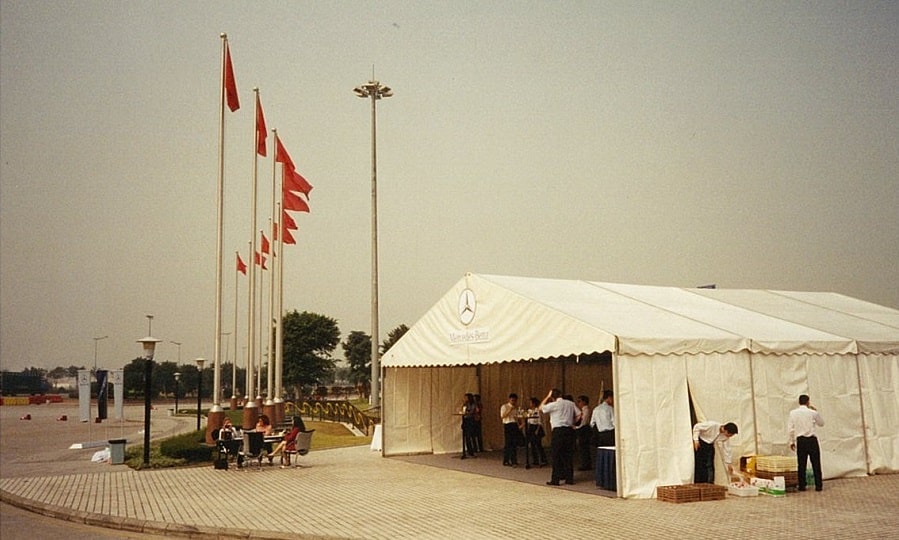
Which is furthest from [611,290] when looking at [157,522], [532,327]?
[157,522]

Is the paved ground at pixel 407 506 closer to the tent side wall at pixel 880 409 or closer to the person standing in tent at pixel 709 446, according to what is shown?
the tent side wall at pixel 880 409

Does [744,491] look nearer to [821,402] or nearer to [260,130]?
[821,402]

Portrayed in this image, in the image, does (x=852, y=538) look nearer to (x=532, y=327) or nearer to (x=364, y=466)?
(x=532, y=327)

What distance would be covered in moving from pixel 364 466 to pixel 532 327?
568cm

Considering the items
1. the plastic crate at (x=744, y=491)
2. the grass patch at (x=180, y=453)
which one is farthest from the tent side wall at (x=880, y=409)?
the grass patch at (x=180, y=453)

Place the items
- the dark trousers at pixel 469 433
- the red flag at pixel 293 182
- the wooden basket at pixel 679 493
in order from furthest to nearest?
the red flag at pixel 293 182 < the dark trousers at pixel 469 433 < the wooden basket at pixel 679 493

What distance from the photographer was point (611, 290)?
18.1 metres

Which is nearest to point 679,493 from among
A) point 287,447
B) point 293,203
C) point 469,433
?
point 469,433

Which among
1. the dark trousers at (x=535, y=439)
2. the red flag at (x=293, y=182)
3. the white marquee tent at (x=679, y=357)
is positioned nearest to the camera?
the white marquee tent at (x=679, y=357)

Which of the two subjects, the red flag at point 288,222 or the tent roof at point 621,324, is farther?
the red flag at point 288,222

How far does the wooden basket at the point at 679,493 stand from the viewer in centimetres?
1216

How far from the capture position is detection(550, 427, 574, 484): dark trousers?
14312 millimetres

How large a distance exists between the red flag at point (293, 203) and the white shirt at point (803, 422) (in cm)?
1805

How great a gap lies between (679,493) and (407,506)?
13.9 ft
